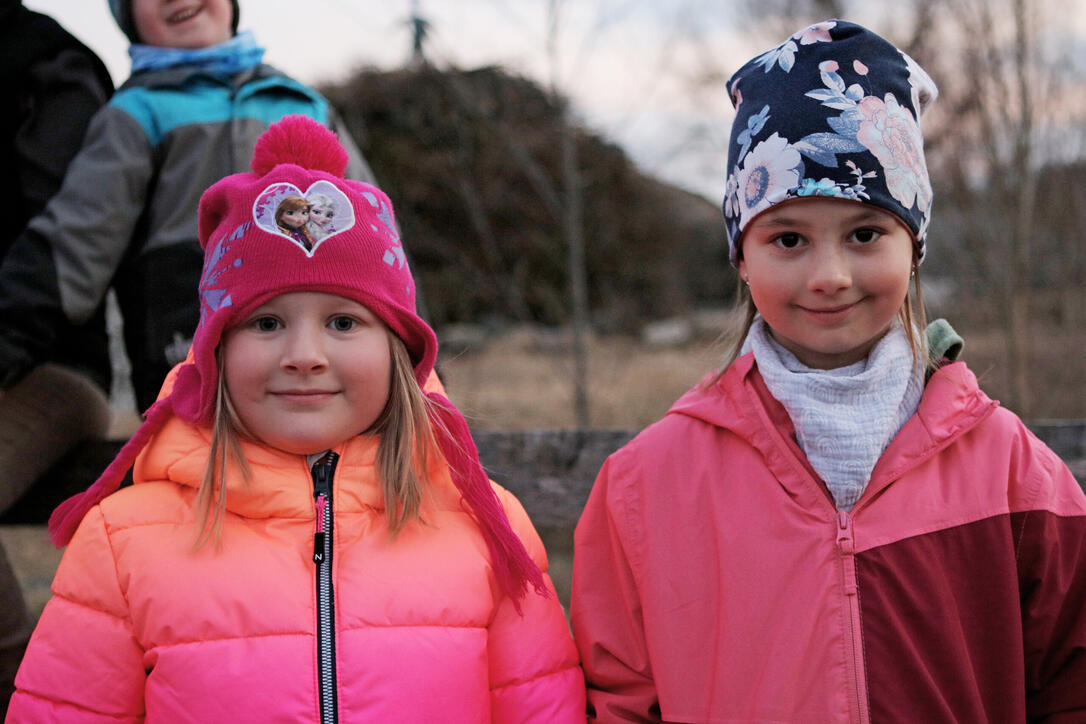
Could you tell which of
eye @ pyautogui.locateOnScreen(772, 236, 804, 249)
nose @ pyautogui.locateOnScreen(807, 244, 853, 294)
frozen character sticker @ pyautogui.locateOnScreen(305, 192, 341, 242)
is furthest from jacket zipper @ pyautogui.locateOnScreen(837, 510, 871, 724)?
frozen character sticker @ pyautogui.locateOnScreen(305, 192, 341, 242)

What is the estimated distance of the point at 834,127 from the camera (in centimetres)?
182

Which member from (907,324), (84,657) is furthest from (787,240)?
(84,657)

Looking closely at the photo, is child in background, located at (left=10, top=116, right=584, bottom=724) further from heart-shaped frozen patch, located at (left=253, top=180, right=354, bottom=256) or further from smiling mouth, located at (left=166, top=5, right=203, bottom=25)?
smiling mouth, located at (left=166, top=5, right=203, bottom=25)

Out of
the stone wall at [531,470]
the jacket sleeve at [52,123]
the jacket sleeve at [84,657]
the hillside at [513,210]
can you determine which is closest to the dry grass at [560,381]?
the hillside at [513,210]

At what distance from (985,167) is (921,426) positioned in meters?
5.31

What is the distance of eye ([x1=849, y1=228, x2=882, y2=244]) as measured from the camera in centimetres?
183

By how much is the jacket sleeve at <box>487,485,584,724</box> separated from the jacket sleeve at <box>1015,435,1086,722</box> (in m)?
0.87

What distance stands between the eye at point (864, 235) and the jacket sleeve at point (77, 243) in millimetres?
1794

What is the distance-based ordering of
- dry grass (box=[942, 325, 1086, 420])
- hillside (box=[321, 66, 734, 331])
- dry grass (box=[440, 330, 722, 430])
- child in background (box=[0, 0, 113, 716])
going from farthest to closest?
dry grass (box=[440, 330, 722, 430]) < hillside (box=[321, 66, 734, 331]) < dry grass (box=[942, 325, 1086, 420]) < child in background (box=[0, 0, 113, 716])

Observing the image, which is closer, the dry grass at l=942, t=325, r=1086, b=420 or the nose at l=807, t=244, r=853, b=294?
the nose at l=807, t=244, r=853, b=294

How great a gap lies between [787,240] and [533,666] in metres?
0.98

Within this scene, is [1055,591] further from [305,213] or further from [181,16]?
[181,16]

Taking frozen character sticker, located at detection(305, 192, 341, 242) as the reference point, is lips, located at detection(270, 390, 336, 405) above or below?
below

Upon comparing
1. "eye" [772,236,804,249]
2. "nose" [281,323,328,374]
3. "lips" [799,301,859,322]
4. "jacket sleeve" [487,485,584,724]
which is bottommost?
"jacket sleeve" [487,485,584,724]
